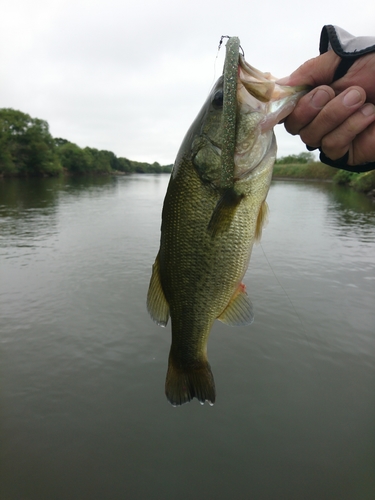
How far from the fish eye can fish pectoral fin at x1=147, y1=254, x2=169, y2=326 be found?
1.01m

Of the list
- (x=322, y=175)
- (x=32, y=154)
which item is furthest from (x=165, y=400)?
(x=32, y=154)

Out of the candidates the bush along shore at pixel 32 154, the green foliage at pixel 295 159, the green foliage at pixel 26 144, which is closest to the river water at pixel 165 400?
the bush along shore at pixel 32 154

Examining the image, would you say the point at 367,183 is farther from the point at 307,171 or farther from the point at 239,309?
the point at 239,309

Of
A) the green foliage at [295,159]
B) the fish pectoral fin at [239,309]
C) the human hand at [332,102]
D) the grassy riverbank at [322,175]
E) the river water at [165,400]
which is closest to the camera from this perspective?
the human hand at [332,102]

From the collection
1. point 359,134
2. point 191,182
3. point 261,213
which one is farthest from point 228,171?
point 359,134

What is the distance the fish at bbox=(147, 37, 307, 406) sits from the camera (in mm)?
1725

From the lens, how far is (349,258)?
41.0ft

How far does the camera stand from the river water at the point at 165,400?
426 cm

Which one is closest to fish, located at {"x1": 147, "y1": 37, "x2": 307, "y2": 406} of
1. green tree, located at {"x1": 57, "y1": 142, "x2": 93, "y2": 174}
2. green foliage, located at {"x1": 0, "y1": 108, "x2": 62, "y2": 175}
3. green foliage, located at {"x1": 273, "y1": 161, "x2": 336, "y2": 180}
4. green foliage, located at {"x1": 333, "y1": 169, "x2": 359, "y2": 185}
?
green foliage, located at {"x1": 333, "y1": 169, "x2": 359, "y2": 185}

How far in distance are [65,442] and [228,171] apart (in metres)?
4.71

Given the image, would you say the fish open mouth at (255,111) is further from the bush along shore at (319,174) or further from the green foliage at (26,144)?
the green foliage at (26,144)

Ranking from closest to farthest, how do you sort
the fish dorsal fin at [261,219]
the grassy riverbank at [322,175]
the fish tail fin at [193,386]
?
the fish dorsal fin at [261,219]
the fish tail fin at [193,386]
the grassy riverbank at [322,175]

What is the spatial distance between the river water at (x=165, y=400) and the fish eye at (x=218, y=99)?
4.39 m

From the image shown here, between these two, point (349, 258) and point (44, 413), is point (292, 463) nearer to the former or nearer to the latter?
point (44, 413)
